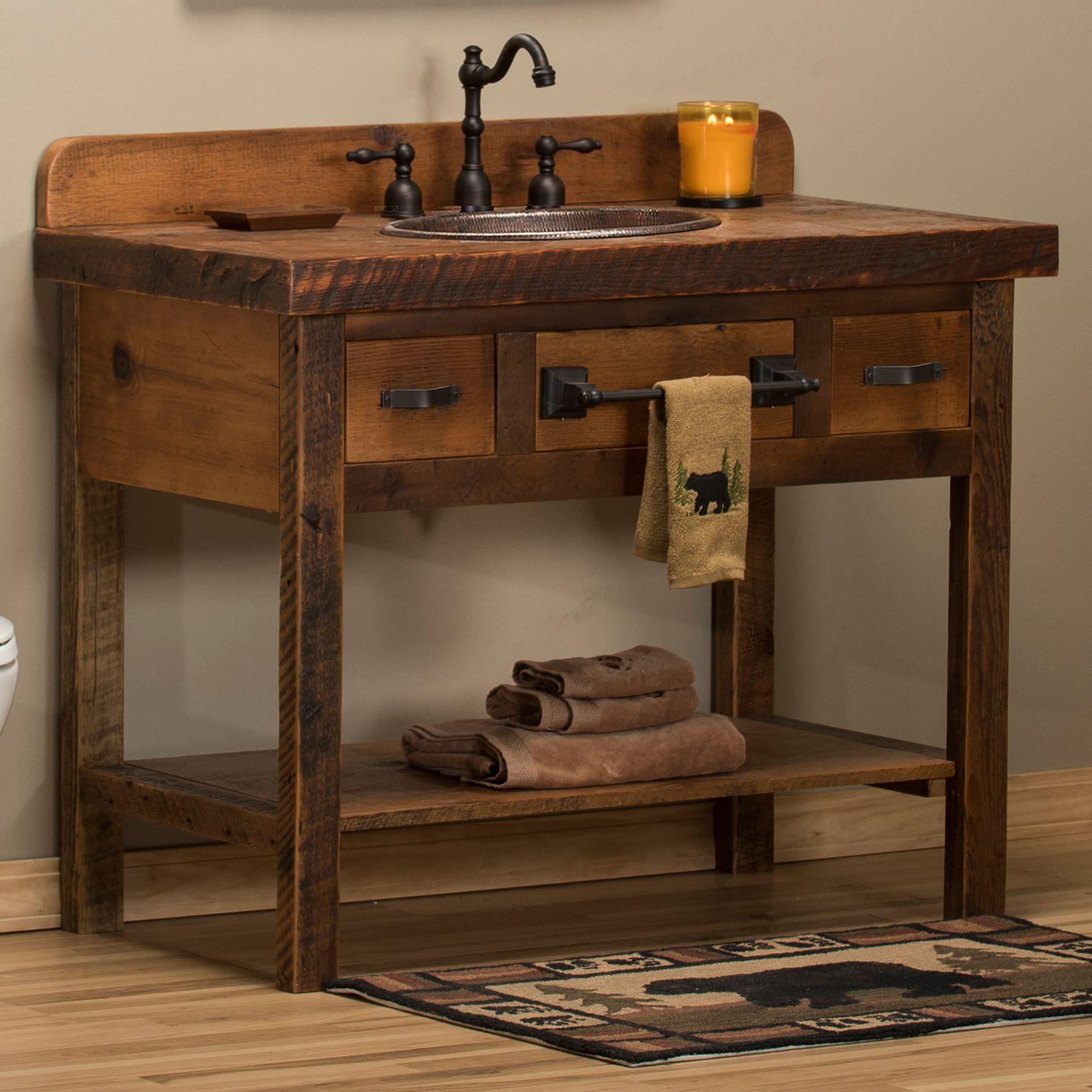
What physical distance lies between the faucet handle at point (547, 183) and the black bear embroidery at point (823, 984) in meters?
0.98

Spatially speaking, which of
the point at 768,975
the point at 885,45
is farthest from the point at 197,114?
the point at 768,975

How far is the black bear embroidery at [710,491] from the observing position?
2.88 metres

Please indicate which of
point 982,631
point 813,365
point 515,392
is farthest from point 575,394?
point 982,631

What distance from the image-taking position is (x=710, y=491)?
289 centimetres

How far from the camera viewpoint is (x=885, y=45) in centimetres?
353

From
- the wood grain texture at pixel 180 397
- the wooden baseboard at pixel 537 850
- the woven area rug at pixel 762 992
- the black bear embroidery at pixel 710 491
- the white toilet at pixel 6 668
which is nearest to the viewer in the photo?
the white toilet at pixel 6 668

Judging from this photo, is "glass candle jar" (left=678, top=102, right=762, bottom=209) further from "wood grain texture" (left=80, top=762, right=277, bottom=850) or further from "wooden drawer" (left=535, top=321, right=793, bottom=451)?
"wood grain texture" (left=80, top=762, right=277, bottom=850)

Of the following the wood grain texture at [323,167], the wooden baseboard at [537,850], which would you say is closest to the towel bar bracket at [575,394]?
the wood grain texture at [323,167]

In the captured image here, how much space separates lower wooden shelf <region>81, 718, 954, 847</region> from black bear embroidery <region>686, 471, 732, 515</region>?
13.8 inches

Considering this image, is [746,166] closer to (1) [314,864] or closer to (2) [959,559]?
(2) [959,559]

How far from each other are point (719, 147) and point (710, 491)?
569 millimetres

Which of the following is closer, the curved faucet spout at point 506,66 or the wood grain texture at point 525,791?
the wood grain texture at point 525,791

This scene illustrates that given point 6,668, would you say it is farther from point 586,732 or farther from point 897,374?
point 897,374

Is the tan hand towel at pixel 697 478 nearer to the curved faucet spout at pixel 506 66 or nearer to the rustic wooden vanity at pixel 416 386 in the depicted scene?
the rustic wooden vanity at pixel 416 386
